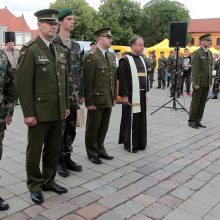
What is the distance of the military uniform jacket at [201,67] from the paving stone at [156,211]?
4453mm

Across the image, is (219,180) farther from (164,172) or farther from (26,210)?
(26,210)

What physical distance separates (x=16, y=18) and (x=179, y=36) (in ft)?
206

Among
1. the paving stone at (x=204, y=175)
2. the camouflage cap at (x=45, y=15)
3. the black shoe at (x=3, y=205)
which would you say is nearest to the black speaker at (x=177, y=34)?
the paving stone at (x=204, y=175)

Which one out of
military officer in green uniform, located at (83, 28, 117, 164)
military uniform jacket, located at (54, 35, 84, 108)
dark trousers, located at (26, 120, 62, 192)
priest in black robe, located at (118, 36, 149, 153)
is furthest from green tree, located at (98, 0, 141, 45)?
dark trousers, located at (26, 120, 62, 192)

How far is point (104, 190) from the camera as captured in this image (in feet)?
13.5

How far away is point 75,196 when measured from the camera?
12.8 ft

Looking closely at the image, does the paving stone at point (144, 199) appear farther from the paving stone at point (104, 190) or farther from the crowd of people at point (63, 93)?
the crowd of people at point (63, 93)

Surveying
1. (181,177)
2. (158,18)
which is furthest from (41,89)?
(158,18)

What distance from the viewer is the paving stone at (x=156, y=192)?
4023mm

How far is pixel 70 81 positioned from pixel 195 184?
2.10m

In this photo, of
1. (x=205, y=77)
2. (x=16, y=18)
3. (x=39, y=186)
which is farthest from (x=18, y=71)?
(x=16, y=18)

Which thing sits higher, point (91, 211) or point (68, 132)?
point (68, 132)

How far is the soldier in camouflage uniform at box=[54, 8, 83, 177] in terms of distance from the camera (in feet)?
13.8

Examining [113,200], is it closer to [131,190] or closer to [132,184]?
[131,190]
